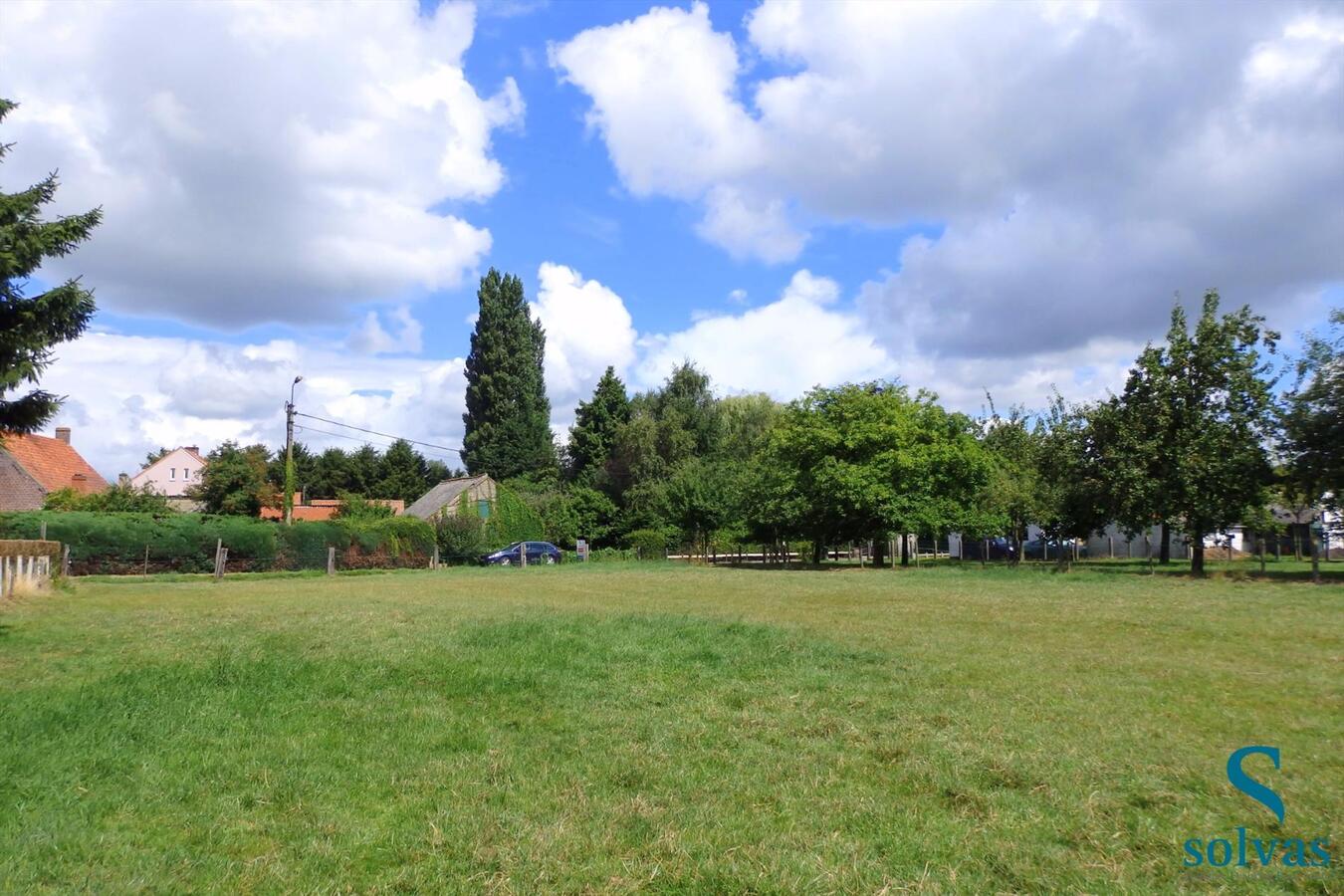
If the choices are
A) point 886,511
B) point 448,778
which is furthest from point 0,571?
point 886,511

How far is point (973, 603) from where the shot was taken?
18.8 meters

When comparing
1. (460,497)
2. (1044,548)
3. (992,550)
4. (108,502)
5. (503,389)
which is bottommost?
(992,550)

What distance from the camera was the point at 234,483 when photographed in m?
52.4

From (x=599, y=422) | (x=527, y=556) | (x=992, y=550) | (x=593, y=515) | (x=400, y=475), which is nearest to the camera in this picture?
(x=527, y=556)

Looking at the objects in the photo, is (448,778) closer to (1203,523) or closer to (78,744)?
(78,744)

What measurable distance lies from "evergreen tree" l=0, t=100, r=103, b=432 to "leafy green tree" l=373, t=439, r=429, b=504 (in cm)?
7463

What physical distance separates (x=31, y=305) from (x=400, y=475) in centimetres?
7730

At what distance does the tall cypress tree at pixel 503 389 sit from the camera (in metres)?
71.2

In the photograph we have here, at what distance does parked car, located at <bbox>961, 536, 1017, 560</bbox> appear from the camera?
2074 inches

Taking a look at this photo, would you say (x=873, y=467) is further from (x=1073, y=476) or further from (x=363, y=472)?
(x=363, y=472)

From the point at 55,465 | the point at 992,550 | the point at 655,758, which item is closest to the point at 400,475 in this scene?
the point at 55,465

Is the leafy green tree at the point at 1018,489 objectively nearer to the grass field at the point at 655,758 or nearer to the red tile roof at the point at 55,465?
the grass field at the point at 655,758

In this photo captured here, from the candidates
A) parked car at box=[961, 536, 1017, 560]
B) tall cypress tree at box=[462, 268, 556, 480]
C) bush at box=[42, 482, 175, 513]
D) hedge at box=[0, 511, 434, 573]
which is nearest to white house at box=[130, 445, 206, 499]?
tall cypress tree at box=[462, 268, 556, 480]

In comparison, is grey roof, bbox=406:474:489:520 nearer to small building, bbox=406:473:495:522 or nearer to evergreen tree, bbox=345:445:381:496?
small building, bbox=406:473:495:522
